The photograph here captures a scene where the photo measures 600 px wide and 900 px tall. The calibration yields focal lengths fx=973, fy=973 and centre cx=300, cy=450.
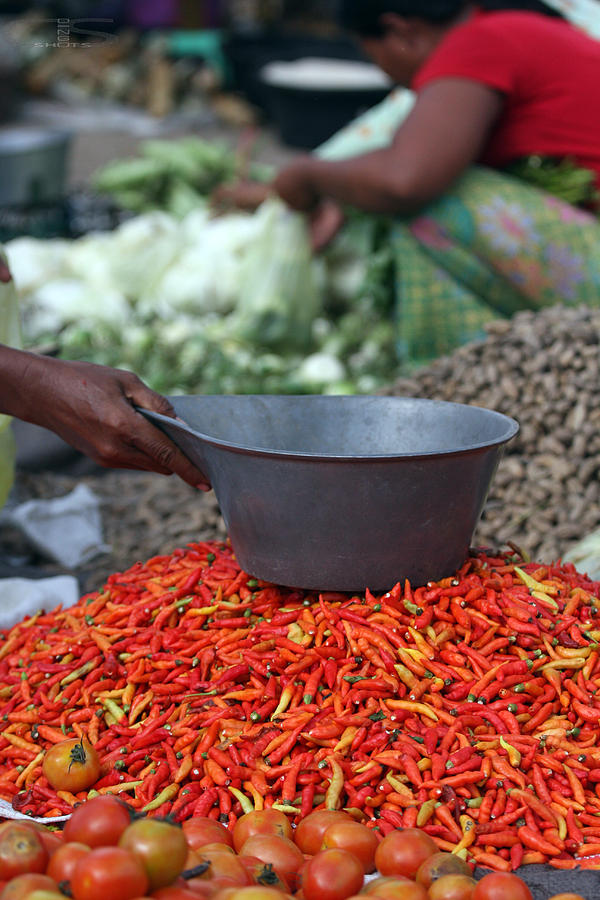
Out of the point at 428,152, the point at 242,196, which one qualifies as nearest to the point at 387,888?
the point at 428,152

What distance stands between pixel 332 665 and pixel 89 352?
11.3 feet

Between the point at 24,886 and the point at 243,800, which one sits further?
the point at 243,800

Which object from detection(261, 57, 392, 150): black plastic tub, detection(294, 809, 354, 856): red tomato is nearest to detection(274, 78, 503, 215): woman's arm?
detection(294, 809, 354, 856): red tomato

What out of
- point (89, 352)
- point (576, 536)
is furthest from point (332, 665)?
point (89, 352)

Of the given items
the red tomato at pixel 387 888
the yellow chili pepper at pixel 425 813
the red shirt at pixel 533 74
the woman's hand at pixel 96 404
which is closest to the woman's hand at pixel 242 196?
the red shirt at pixel 533 74

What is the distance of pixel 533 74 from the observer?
163 inches

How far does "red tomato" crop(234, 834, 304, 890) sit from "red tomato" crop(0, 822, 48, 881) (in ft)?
1.16

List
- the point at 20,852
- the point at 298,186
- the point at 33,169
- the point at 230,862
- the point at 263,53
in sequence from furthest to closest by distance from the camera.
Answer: the point at 263,53 < the point at 33,169 < the point at 298,186 < the point at 230,862 < the point at 20,852

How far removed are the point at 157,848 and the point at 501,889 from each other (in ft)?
1.62

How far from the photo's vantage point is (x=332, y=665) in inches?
75.2

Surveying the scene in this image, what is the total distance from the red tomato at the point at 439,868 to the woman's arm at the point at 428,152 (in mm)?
3220

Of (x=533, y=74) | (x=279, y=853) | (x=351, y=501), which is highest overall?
(x=533, y=74)

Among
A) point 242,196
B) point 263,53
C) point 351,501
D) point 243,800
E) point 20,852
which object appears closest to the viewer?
point 20,852

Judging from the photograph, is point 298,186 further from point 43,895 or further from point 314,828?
point 43,895
